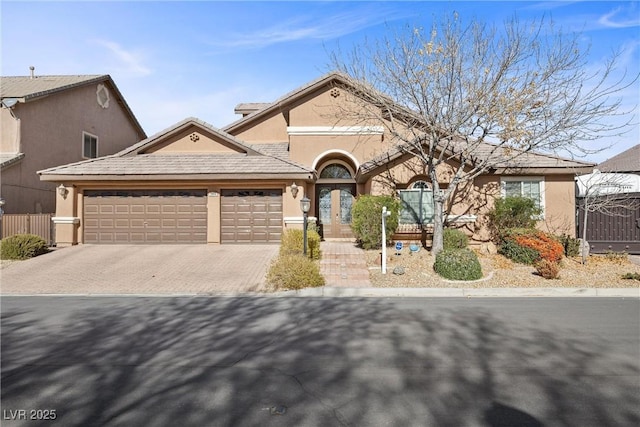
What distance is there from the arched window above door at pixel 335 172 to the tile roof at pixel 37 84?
1424cm

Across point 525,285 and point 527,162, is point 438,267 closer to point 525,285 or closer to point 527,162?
point 525,285

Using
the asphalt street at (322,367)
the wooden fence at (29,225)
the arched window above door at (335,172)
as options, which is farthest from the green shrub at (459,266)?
the wooden fence at (29,225)

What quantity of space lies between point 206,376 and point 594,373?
15.3 feet

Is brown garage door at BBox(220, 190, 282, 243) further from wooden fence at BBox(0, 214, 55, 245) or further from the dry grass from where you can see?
wooden fence at BBox(0, 214, 55, 245)

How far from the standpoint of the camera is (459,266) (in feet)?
36.7

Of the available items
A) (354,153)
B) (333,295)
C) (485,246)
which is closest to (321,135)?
(354,153)

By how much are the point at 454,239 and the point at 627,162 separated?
796 inches

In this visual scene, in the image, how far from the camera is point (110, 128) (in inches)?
1011

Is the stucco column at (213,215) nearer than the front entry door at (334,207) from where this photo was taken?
Yes

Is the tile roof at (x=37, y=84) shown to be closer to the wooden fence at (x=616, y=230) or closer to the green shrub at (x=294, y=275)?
the green shrub at (x=294, y=275)

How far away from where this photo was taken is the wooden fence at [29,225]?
16266 millimetres

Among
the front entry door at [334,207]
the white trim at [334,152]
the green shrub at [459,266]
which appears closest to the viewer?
the green shrub at [459,266]

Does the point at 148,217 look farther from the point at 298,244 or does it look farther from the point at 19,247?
the point at 298,244

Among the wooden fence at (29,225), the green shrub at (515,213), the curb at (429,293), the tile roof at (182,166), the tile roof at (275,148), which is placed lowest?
the curb at (429,293)
